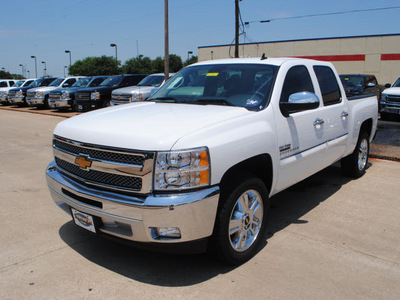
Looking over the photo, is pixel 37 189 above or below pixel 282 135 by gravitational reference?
below

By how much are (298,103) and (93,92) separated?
44.1 feet

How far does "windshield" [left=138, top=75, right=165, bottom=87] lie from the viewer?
51.5 feet

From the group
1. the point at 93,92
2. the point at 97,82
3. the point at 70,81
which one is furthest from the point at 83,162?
the point at 70,81

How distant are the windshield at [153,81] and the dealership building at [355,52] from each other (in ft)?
48.7

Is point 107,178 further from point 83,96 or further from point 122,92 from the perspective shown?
point 83,96

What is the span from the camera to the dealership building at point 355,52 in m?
31.7

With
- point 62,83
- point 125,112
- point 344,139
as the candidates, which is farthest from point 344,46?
point 125,112

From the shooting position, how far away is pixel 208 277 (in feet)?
10.6

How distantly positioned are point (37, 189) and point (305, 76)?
4126 millimetres

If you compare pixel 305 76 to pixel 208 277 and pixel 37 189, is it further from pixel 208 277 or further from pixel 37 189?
pixel 37 189

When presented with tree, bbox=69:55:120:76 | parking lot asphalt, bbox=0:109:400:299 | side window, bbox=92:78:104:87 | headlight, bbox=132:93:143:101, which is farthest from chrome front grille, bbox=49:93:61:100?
tree, bbox=69:55:120:76

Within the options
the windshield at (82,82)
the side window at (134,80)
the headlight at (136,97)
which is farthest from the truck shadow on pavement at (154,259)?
the windshield at (82,82)

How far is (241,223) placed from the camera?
3.38 m

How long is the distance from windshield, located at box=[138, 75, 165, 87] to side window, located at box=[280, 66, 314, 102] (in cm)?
1143
